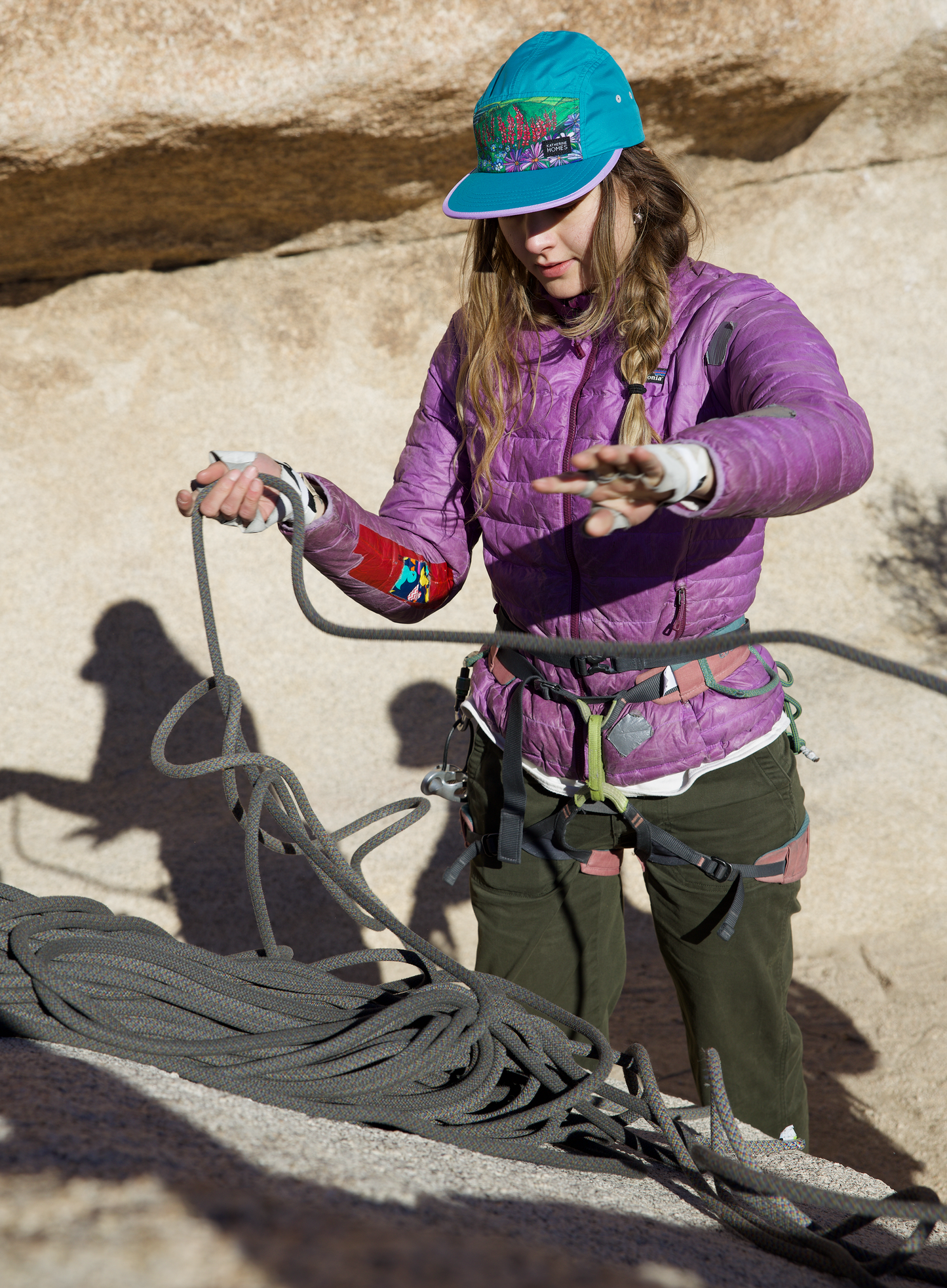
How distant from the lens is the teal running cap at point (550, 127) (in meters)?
1.18

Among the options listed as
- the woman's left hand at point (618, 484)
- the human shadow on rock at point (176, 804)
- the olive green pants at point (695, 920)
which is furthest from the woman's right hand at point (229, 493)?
the human shadow on rock at point (176, 804)

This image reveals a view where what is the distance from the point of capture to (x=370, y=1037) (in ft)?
3.73

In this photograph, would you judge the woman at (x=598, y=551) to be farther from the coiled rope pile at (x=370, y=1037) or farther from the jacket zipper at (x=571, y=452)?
the coiled rope pile at (x=370, y=1037)

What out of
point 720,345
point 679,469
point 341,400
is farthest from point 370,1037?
point 341,400

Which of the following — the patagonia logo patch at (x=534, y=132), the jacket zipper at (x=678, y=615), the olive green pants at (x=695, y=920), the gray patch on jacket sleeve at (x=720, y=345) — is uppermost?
the patagonia logo patch at (x=534, y=132)

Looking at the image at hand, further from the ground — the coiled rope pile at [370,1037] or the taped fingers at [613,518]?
the taped fingers at [613,518]

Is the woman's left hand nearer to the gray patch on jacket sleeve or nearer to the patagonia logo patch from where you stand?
the gray patch on jacket sleeve

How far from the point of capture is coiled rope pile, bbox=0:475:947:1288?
992 mm

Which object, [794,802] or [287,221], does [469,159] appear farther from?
[794,802]

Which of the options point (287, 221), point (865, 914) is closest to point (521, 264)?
point (865, 914)

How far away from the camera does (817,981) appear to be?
9.25 ft

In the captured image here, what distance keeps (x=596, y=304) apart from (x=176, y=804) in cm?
289

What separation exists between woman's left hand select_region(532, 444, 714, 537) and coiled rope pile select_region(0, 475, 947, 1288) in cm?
13

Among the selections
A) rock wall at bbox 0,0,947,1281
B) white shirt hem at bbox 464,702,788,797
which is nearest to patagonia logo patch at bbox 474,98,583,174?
white shirt hem at bbox 464,702,788,797
